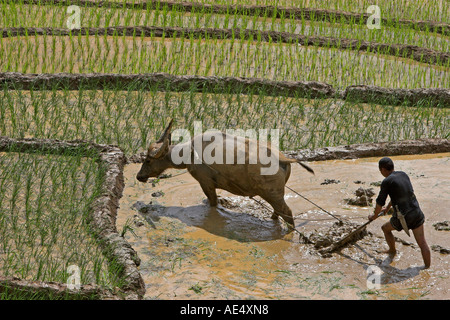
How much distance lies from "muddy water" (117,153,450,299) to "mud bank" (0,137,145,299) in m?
0.15

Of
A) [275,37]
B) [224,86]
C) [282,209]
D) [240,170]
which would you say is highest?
[275,37]

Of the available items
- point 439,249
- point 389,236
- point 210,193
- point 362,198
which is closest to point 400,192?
point 389,236

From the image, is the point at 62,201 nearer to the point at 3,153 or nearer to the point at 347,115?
the point at 3,153

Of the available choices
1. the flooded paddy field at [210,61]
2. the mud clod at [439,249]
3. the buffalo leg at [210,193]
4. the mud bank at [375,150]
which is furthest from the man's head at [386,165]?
the flooded paddy field at [210,61]

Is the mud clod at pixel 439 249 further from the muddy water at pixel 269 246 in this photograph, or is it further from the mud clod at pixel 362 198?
the mud clod at pixel 362 198

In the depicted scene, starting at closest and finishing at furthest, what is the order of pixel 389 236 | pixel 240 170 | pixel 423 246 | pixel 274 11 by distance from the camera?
pixel 423 246, pixel 389 236, pixel 240 170, pixel 274 11

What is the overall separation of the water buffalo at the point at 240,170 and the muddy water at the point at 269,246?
0.27 m

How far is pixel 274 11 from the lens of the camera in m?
11.6

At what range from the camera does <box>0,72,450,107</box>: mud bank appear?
8.48 m

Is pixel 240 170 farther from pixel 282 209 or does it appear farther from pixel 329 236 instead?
pixel 329 236

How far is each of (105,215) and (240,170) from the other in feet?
3.85

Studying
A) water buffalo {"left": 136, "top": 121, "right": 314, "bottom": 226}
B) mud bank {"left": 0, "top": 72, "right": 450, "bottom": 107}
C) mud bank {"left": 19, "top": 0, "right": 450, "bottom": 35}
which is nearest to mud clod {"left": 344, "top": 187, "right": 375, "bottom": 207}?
water buffalo {"left": 136, "top": 121, "right": 314, "bottom": 226}

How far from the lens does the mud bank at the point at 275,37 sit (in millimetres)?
10320

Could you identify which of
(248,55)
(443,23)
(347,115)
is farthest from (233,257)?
(443,23)
